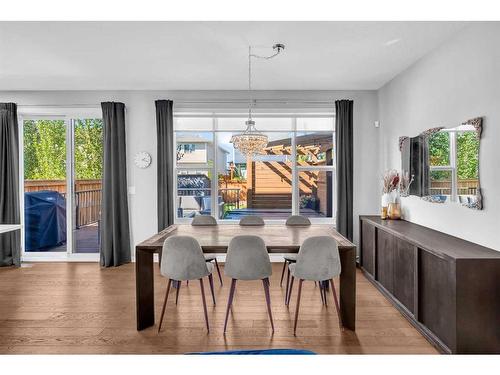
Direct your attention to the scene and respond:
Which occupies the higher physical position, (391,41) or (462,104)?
(391,41)

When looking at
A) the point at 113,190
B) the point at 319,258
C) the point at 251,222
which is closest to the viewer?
the point at 319,258

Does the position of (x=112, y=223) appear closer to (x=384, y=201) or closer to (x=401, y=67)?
(x=384, y=201)

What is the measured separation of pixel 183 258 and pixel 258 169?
2820 millimetres

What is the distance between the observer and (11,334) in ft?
9.00

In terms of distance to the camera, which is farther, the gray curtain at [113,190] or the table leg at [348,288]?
the gray curtain at [113,190]

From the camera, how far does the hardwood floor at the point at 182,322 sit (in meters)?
2.54

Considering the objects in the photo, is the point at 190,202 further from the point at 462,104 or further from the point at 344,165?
the point at 462,104

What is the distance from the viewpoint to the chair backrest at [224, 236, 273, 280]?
2.73 meters

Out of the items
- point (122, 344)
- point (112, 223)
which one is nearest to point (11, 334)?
point (122, 344)

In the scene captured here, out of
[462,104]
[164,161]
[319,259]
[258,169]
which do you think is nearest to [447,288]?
[319,259]

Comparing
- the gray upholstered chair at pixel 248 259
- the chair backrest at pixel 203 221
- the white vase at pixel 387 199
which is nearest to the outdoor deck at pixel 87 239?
the chair backrest at pixel 203 221

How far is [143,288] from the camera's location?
289cm

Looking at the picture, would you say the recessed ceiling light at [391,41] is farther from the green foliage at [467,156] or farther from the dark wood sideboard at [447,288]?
the dark wood sideboard at [447,288]

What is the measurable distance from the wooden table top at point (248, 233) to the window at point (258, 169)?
145 cm
